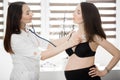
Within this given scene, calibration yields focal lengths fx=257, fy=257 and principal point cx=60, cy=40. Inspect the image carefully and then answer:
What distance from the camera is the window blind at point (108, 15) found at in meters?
3.46

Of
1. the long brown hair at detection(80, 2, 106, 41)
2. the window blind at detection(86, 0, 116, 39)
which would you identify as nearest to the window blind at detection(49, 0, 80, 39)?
the window blind at detection(86, 0, 116, 39)

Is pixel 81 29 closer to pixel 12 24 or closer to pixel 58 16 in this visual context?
pixel 12 24

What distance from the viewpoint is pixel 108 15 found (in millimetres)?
3467

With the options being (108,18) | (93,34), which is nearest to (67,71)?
(93,34)

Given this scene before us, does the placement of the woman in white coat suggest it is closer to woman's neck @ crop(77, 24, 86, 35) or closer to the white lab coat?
the white lab coat

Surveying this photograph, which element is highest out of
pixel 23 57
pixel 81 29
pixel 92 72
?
pixel 81 29

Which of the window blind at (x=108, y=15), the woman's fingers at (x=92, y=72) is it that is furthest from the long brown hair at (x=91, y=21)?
the window blind at (x=108, y=15)

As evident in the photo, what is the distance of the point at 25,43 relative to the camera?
188 cm

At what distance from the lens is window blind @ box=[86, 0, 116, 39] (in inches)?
136

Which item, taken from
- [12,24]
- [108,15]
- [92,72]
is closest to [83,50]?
[92,72]

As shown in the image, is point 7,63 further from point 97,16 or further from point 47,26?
point 97,16

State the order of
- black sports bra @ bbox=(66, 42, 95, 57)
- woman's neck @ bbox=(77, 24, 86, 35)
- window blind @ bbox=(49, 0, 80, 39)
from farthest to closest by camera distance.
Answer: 1. window blind @ bbox=(49, 0, 80, 39)
2. woman's neck @ bbox=(77, 24, 86, 35)
3. black sports bra @ bbox=(66, 42, 95, 57)

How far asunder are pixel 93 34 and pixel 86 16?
144 mm

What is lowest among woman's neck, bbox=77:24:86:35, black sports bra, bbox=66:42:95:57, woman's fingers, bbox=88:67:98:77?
woman's fingers, bbox=88:67:98:77
